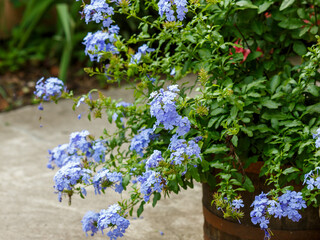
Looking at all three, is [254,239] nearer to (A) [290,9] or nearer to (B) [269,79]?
(B) [269,79]

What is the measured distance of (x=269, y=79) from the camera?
2031 millimetres

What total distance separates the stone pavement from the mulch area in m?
0.73

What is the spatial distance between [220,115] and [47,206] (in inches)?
46.6

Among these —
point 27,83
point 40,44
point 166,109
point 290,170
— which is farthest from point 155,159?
point 40,44

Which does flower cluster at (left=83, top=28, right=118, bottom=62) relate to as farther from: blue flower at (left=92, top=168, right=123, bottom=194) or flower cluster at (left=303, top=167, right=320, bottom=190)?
flower cluster at (left=303, top=167, right=320, bottom=190)

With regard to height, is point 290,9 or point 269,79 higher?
point 290,9

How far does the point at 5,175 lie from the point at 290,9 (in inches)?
70.6

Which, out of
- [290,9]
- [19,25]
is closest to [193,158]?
[290,9]

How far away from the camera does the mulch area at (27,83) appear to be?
14.5ft

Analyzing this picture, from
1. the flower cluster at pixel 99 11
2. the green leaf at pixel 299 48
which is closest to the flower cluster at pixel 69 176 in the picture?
the flower cluster at pixel 99 11

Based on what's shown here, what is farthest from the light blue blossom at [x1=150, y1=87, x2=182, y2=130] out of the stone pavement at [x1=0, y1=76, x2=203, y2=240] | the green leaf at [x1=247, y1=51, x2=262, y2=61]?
the stone pavement at [x1=0, y1=76, x2=203, y2=240]

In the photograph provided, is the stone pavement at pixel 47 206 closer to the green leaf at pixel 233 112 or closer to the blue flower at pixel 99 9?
the green leaf at pixel 233 112

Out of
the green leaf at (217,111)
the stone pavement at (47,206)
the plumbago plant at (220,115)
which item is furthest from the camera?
the stone pavement at (47,206)

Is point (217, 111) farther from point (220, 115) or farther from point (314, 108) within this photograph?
point (314, 108)
